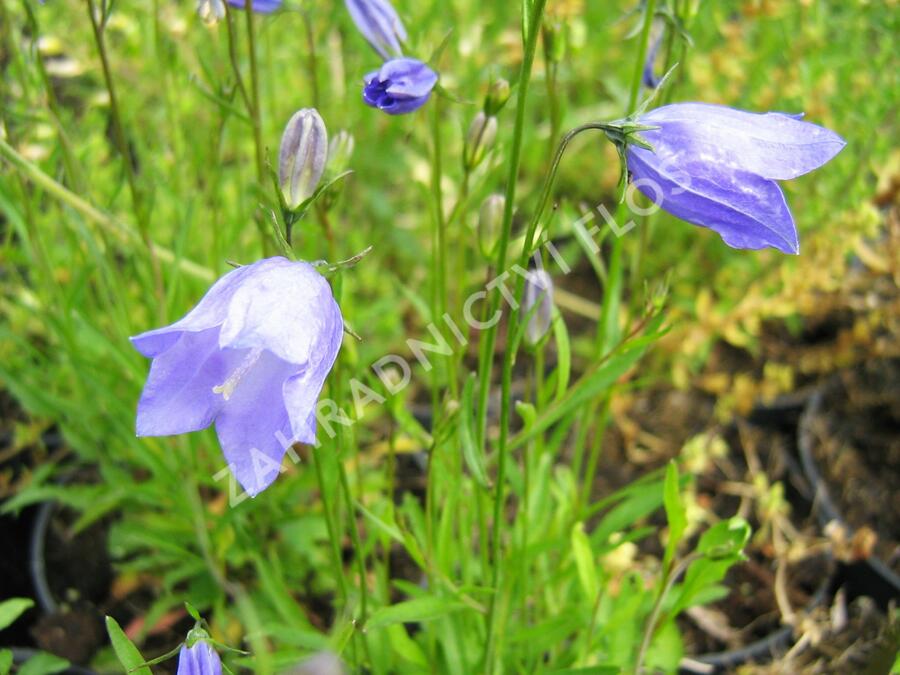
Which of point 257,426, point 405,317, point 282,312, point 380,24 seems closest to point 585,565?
point 257,426

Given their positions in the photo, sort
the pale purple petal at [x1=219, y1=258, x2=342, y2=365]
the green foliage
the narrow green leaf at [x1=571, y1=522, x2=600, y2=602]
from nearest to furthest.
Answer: the pale purple petal at [x1=219, y1=258, x2=342, y2=365]
the green foliage
the narrow green leaf at [x1=571, y1=522, x2=600, y2=602]

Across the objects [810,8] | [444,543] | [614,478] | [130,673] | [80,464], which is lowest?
[614,478]

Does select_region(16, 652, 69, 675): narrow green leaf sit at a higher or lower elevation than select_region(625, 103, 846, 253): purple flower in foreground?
lower

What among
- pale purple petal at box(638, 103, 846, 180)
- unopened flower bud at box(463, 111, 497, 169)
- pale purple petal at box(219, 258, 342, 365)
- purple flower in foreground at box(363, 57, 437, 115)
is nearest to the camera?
pale purple petal at box(219, 258, 342, 365)

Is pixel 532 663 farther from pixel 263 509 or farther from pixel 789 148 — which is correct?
pixel 789 148

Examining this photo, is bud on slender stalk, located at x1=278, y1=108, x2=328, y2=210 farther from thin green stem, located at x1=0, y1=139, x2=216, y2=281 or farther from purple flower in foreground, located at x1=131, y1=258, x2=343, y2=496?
thin green stem, located at x1=0, y1=139, x2=216, y2=281

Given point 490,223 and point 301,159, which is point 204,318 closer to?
point 301,159

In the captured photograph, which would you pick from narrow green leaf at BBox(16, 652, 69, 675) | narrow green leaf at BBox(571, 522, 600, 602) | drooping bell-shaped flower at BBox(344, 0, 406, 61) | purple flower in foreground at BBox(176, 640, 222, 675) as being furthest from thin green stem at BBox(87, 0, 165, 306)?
narrow green leaf at BBox(571, 522, 600, 602)

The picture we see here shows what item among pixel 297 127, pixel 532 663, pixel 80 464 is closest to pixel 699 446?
pixel 532 663
